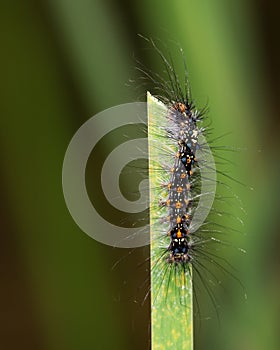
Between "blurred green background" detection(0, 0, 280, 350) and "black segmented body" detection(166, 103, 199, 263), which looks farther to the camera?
"blurred green background" detection(0, 0, 280, 350)

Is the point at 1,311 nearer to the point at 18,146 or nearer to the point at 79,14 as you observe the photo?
the point at 18,146

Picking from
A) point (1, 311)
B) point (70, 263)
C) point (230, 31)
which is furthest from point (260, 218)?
point (1, 311)

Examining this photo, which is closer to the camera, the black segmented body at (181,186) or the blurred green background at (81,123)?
the black segmented body at (181,186)

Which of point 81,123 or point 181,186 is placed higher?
point 81,123

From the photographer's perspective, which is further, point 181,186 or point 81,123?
point 81,123
